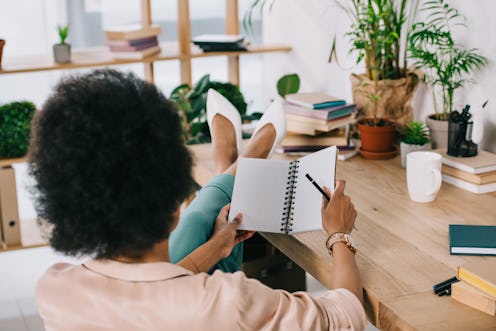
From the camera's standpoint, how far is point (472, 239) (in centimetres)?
143

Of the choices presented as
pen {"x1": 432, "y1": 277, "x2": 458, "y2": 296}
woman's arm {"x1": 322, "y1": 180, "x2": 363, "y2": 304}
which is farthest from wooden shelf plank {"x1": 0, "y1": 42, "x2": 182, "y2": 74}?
pen {"x1": 432, "y1": 277, "x2": 458, "y2": 296}

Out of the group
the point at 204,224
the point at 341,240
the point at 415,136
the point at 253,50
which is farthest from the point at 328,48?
the point at 341,240

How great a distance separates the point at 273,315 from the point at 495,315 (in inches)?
15.0

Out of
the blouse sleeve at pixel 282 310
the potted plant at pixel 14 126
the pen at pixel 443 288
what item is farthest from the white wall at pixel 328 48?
the potted plant at pixel 14 126

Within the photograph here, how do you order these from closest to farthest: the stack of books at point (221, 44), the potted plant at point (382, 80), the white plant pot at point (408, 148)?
the white plant pot at point (408, 148) < the potted plant at point (382, 80) < the stack of books at point (221, 44)

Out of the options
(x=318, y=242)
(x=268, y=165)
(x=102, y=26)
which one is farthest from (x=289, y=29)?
(x=318, y=242)

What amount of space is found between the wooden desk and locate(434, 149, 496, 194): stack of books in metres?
0.02

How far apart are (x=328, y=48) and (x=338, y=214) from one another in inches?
63.9

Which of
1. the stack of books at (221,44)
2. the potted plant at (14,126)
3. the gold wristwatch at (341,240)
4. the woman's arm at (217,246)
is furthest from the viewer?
the stack of books at (221,44)

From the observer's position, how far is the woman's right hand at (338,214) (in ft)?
4.51

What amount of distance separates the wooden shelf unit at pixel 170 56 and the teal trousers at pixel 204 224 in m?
1.42

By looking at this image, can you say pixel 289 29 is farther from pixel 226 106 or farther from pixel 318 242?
pixel 318 242

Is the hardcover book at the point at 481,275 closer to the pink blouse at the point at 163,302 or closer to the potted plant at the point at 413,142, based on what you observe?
the pink blouse at the point at 163,302

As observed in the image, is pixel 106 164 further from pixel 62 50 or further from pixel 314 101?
pixel 62 50
